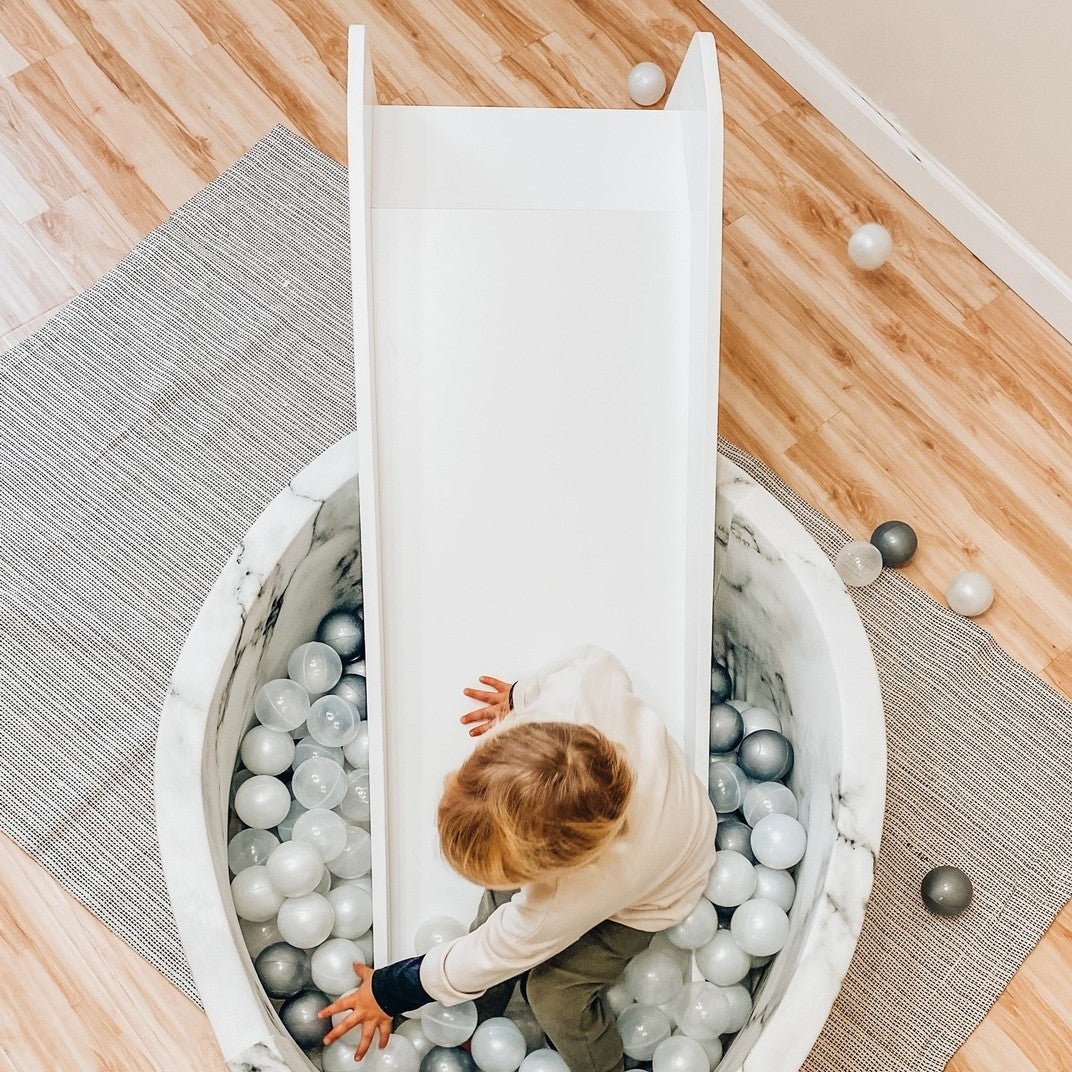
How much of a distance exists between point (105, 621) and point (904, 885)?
1.15 metres

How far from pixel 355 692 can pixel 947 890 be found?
78cm

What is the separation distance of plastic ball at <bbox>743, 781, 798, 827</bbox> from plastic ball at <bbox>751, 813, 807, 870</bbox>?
0.10 feet

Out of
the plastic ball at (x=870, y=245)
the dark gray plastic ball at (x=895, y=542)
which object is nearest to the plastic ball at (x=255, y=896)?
the dark gray plastic ball at (x=895, y=542)

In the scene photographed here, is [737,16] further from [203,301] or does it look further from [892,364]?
[203,301]

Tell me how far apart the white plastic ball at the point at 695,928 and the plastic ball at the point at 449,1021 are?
231 millimetres

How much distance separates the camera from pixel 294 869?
1.26 metres

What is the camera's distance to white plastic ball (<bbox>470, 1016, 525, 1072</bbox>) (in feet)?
4.06

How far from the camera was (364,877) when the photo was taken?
1.38m

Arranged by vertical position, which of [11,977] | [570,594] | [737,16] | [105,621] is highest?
[737,16]

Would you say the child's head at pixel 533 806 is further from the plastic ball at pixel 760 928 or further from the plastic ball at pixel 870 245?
the plastic ball at pixel 870 245

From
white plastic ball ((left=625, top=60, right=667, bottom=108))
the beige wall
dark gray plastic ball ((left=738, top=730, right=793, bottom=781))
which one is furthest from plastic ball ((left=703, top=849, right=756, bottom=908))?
white plastic ball ((left=625, top=60, right=667, bottom=108))

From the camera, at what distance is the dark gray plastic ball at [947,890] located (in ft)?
4.90

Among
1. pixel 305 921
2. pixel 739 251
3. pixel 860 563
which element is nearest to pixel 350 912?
pixel 305 921

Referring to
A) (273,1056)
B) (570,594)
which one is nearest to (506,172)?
(570,594)
